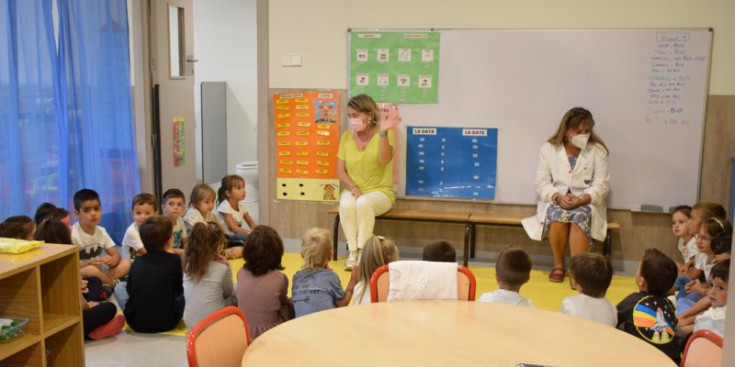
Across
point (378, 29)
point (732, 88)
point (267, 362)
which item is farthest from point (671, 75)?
point (267, 362)

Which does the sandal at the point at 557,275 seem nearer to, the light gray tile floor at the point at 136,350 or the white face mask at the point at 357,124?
the white face mask at the point at 357,124

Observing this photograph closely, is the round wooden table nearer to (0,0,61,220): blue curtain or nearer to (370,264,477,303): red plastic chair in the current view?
(370,264,477,303): red plastic chair

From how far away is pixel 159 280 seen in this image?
13.9ft

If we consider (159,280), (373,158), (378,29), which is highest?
(378,29)

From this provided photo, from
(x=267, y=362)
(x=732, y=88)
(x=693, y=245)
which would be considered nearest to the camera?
(x=267, y=362)

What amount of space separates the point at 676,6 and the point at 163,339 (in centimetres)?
414

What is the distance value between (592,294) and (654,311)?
27cm

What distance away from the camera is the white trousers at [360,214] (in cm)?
579

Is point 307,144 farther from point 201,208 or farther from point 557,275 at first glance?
point 557,275

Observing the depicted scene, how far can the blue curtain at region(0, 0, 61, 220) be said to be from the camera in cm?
495

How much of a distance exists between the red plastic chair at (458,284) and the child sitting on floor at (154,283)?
1.60 meters

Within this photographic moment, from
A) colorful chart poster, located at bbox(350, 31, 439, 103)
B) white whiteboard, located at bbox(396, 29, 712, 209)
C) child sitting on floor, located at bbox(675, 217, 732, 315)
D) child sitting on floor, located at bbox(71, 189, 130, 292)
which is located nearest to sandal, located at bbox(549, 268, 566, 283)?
white whiteboard, located at bbox(396, 29, 712, 209)

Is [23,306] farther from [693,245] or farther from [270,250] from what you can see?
[693,245]

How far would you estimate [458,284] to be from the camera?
3098mm
